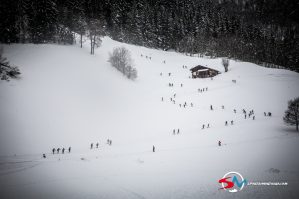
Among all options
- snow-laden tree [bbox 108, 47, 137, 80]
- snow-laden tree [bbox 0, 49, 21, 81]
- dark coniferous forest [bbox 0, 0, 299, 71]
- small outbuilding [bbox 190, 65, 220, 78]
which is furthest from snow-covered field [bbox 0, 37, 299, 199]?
small outbuilding [bbox 190, 65, 220, 78]

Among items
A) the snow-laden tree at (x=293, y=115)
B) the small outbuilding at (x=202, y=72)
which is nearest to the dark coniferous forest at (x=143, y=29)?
the small outbuilding at (x=202, y=72)

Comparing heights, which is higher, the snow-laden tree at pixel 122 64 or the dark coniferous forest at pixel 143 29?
the dark coniferous forest at pixel 143 29

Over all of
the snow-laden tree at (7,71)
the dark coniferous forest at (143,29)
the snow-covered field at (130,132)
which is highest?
the dark coniferous forest at (143,29)

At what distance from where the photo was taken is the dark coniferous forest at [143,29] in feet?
165

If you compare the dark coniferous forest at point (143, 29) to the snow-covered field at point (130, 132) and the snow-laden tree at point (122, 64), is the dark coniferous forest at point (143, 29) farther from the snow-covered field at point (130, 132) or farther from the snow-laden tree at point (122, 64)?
the snow-laden tree at point (122, 64)

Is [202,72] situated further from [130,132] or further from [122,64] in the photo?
[130,132]

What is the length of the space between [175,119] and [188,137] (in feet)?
25.7

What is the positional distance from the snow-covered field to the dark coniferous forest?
199 inches

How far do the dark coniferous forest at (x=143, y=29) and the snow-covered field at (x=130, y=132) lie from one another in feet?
16.6

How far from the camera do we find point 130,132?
3325 cm

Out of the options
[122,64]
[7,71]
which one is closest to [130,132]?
[7,71]

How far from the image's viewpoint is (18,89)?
34.0 metres

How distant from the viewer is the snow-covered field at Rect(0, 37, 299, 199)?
18.6 metres

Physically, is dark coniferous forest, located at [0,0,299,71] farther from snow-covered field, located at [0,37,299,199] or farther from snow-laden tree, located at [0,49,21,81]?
snow-laden tree, located at [0,49,21,81]
